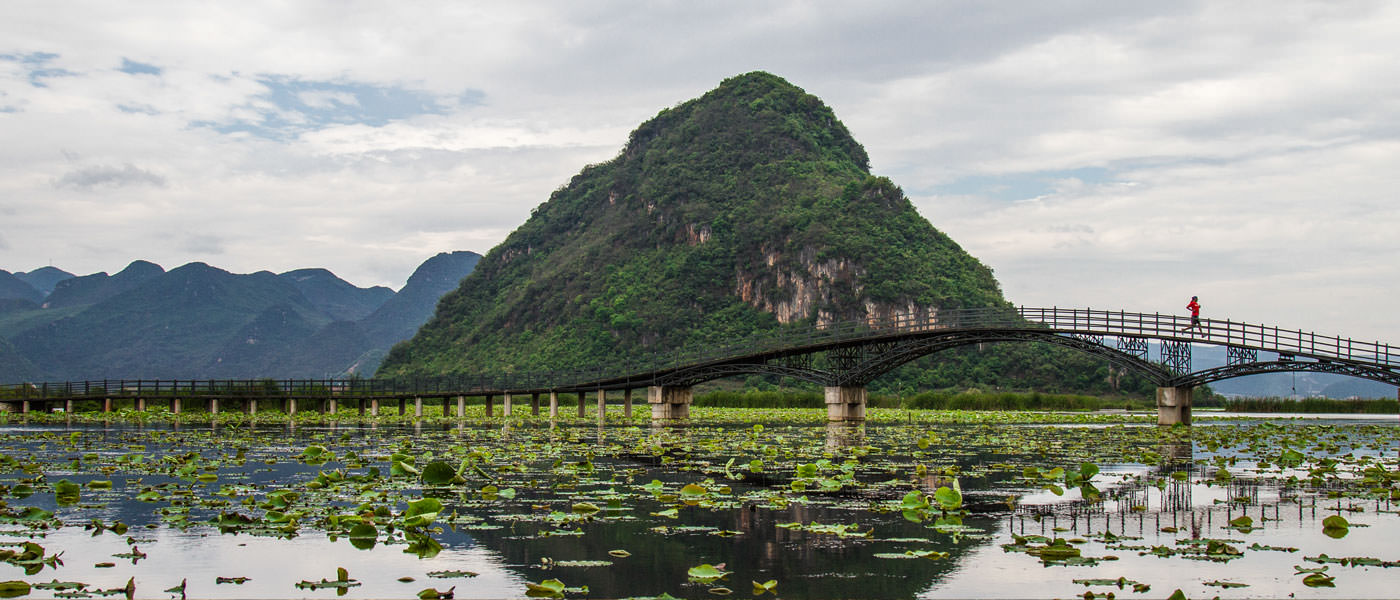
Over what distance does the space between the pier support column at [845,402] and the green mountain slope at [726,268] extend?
80154mm

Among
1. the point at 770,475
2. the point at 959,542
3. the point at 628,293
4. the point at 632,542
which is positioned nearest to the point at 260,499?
the point at 632,542

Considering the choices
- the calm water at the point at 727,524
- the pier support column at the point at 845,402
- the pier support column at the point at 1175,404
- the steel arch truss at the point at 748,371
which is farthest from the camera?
the steel arch truss at the point at 748,371

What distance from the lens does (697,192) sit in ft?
608

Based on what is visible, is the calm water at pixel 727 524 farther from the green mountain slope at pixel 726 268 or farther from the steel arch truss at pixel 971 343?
the green mountain slope at pixel 726 268

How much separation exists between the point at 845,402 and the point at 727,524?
41.1 metres

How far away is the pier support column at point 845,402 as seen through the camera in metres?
53.2

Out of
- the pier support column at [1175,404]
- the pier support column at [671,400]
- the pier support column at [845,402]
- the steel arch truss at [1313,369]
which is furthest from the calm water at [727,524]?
the pier support column at [671,400]

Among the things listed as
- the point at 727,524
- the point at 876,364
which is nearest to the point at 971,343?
the point at 876,364

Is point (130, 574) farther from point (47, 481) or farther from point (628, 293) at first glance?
point (628, 293)

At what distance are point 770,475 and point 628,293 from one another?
145m

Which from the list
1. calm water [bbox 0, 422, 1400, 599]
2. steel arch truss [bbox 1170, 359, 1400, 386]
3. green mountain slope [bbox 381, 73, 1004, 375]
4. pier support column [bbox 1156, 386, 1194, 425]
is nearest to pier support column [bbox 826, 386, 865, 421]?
pier support column [bbox 1156, 386, 1194, 425]

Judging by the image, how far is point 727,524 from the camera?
42.2 feet

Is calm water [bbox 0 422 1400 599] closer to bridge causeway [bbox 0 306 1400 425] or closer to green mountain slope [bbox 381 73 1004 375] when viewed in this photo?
bridge causeway [bbox 0 306 1400 425]

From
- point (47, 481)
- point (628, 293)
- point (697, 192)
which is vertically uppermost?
point (697, 192)
